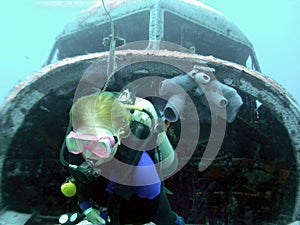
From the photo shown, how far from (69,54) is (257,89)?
4.50 metres

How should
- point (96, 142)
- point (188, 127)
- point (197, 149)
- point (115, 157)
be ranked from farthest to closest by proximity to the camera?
1. point (197, 149)
2. point (188, 127)
3. point (115, 157)
4. point (96, 142)

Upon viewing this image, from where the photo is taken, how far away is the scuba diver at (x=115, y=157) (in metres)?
1.83

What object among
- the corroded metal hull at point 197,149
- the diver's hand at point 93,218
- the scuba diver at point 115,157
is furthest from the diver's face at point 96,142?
the corroded metal hull at point 197,149

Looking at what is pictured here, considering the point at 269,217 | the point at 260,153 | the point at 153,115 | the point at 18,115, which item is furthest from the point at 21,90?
the point at 269,217

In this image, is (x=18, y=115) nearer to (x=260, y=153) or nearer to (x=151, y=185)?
(x=151, y=185)

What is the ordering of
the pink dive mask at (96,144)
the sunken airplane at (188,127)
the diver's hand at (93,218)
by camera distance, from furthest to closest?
1. the sunken airplane at (188,127)
2. the diver's hand at (93,218)
3. the pink dive mask at (96,144)

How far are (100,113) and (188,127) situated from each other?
1.63m

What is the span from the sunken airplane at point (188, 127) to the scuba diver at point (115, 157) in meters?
0.33

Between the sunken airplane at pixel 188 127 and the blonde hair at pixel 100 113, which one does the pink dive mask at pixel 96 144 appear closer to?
the blonde hair at pixel 100 113

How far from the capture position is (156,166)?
2.35 meters

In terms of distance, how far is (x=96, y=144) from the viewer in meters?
1.77

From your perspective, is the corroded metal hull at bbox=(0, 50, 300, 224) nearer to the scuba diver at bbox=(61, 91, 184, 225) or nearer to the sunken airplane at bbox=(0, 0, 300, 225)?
the sunken airplane at bbox=(0, 0, 300, 225)

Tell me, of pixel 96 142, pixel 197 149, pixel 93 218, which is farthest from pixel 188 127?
pixel 96 142

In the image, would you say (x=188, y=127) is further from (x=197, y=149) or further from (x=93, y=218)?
(x=93, y=218)
